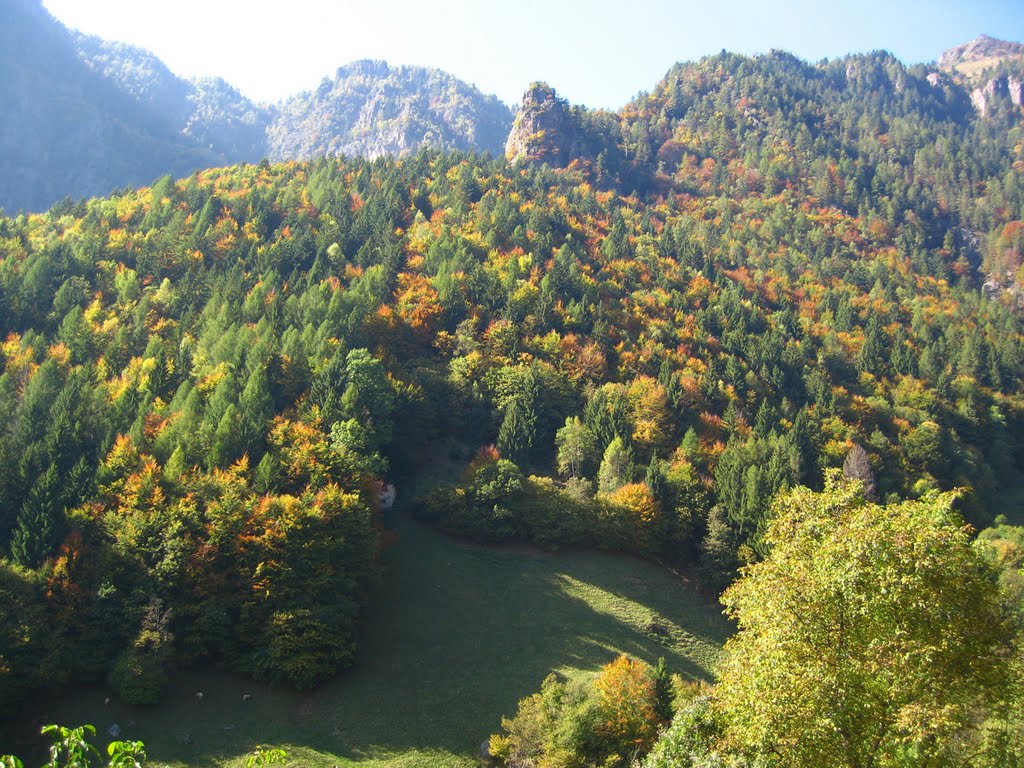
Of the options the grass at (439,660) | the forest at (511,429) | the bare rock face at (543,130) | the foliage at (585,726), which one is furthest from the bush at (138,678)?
the bare rock face at (543,130)

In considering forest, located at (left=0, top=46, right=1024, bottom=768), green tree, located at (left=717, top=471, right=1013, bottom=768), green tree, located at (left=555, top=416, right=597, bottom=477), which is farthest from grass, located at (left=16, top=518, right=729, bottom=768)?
green tree, located at (left=717, top=471, right=1013, bottom=768)

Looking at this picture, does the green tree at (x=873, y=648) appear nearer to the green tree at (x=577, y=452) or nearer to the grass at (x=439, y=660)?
the grass at (x=439, y=660)

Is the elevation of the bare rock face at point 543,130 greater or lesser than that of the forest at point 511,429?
greater

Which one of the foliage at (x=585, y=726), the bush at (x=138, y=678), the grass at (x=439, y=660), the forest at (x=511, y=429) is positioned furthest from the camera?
the bush at (x=138, y=678)

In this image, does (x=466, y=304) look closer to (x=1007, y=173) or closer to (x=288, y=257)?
(x=288, y=257)

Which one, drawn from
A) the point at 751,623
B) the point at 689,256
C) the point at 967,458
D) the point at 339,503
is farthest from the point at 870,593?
the point at 689,256

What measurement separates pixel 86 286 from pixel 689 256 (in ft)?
314

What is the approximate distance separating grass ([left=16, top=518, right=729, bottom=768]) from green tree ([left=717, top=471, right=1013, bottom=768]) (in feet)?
76.7

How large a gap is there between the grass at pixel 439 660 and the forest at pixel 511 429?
6.55ft

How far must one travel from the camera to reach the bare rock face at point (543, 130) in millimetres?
185125

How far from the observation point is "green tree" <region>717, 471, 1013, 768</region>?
18703mm

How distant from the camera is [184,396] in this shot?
62.3m

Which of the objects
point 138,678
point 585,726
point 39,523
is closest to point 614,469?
point 585,726

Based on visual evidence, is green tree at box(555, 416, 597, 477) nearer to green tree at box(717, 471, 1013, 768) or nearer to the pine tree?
the pine tree
